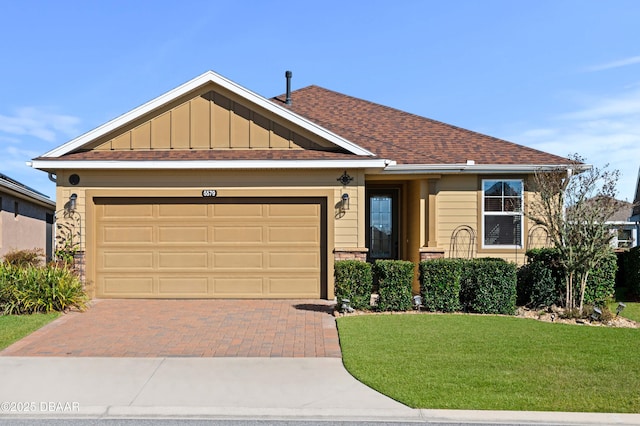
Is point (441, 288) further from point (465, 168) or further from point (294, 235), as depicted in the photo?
point (465, 168)

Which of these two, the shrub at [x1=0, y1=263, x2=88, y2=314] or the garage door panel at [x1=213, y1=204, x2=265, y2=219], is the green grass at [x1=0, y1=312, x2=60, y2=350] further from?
the garage door panel at [x1=213, y1=204, x2=265, y2=219]

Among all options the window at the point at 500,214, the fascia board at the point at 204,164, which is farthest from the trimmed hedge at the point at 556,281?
the fascia board at the point at 204,164

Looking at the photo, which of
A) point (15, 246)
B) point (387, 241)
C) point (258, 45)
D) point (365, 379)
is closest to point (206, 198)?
point (258, 45)

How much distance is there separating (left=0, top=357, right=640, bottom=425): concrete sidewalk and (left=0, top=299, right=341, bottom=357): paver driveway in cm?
48

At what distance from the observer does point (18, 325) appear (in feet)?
31.4

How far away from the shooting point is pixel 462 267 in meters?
10.8

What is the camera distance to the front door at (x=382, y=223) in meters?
15.6

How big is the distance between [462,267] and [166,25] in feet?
26.4

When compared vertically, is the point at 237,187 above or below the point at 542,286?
above

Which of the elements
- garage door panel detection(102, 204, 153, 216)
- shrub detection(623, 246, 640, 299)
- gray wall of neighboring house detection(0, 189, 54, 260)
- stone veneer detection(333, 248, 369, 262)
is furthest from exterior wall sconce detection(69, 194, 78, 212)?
shrub detection(623, 246, 640, 299)

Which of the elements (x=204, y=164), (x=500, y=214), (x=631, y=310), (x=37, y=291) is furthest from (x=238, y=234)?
(x=631, y=310)

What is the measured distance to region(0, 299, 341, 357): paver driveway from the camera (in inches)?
309

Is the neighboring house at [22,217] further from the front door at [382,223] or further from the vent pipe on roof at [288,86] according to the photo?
the front door at [382,223]

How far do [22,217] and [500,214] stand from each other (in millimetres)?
15520
